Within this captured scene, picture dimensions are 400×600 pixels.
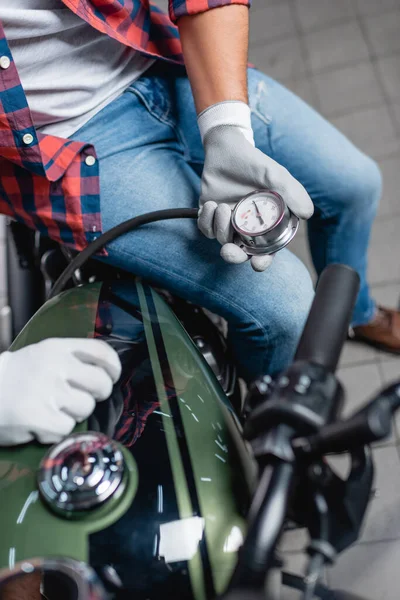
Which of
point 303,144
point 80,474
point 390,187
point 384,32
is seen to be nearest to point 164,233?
point 303,144

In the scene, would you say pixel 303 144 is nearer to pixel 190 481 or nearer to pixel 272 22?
pixel 190 481

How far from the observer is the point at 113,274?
89 centimetres

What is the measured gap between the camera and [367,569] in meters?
0.42

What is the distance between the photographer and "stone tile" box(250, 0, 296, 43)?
83.4 inches

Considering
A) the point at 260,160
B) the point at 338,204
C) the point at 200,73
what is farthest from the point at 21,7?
the point at 338,204

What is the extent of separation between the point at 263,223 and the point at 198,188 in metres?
0.21

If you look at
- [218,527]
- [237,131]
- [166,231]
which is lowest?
[218,527]

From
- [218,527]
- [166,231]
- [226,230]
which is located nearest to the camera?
[218,527]

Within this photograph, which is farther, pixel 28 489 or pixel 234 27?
pixel 234 27

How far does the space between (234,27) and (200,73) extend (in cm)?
8

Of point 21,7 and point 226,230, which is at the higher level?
point 21,7

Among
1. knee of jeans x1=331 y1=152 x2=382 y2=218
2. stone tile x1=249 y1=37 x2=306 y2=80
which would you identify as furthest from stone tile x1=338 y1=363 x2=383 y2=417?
stone tile x1=249 y1=37 x2=306 y2=80

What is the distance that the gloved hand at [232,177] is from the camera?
2.23 feet

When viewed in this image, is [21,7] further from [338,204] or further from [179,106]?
[338,204]
